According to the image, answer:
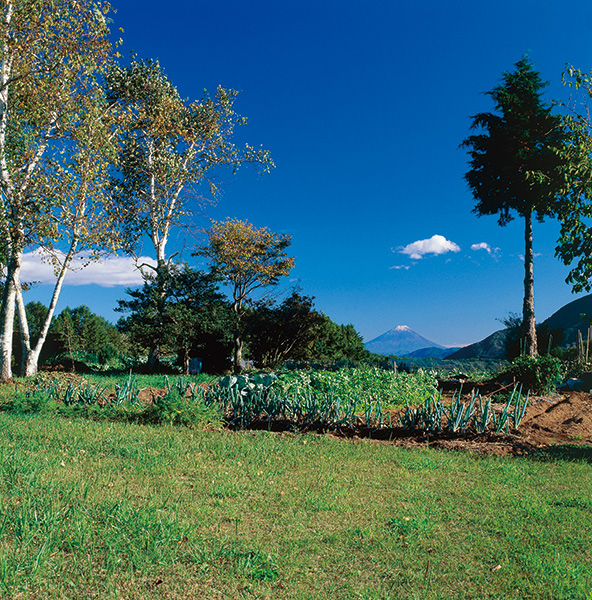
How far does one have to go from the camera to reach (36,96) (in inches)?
589

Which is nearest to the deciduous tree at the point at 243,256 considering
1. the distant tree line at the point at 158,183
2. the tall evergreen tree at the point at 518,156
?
the distant tree line at the point at 158,183

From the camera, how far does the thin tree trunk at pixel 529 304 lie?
18.8m

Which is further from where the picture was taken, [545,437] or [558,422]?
[558,422]

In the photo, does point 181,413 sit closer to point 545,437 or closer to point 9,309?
point 545,437

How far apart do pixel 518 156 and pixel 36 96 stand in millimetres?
18444

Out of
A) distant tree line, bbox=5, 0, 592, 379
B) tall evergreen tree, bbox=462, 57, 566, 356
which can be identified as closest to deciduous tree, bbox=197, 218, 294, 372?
distant tree line, bbox=5, 0, 592, 379

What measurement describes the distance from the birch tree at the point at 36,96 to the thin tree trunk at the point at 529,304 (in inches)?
713

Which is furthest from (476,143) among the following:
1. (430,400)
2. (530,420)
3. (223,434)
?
(223,434)

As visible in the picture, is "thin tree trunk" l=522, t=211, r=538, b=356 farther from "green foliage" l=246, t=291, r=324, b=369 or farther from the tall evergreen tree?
"green foliage" l=246, t=291, r=324, b=369

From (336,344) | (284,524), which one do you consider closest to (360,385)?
(284,524)

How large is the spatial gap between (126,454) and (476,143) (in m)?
21.2

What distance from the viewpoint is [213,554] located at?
3.08 metres

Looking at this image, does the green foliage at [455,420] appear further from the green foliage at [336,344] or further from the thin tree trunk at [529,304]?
the green foliage at [336,344]

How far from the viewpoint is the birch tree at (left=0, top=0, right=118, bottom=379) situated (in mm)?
14602
